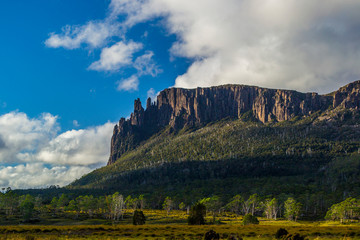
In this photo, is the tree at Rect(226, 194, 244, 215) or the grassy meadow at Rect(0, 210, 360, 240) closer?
the grassy meadow at Rect(0, 210, 360, 240)

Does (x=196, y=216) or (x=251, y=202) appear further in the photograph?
(x=251, y=202)

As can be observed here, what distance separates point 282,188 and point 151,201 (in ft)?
271

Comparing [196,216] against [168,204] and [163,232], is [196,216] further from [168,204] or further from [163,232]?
[168,204]

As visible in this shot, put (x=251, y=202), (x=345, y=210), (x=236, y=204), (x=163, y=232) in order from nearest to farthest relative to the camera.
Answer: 1. (x=163, y=232)
2. (x=345, y=210)
3. (x=251, y=202)
4. (x=236, y=204)

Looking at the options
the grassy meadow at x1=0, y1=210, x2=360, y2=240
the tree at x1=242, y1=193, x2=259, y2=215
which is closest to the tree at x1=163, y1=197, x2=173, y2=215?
the tree at x1=242, y1=193, x2=259, y2=215

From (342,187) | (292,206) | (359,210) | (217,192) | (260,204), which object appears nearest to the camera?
(359,210)

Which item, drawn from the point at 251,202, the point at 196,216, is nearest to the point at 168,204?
the point at 251,202

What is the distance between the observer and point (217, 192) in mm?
170125

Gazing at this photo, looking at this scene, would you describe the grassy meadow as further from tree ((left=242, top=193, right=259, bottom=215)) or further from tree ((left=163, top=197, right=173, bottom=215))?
tree ((left=163, top=197, right=173, bottom=215))

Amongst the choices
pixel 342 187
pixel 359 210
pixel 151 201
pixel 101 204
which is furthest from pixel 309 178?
pixel 101 204

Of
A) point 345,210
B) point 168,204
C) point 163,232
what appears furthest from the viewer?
point 168,204

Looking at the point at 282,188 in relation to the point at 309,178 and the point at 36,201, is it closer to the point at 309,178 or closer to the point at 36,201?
the point at 309,178

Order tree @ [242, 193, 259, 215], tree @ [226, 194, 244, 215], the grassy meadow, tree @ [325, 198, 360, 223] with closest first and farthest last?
1. the grassy meadow
2. tree @ [325, 198, 360, 223]
3. tree @ [242, 193, 259, 215]
4. tree @ [226, 194, 244, 215]

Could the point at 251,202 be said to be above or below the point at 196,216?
below
